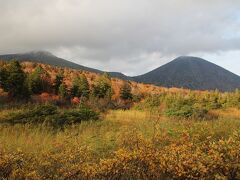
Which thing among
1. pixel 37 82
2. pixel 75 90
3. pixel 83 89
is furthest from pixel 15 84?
pixel 83 89

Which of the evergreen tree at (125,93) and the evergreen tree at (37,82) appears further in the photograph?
the evergreen tree at (125,93)

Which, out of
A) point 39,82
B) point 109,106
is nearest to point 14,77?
point 39,82

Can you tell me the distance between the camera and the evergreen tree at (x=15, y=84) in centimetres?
3083

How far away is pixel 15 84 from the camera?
31000 mm

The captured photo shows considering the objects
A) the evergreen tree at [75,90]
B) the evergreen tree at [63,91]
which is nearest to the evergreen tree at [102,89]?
the evergreen tree at [75,90]

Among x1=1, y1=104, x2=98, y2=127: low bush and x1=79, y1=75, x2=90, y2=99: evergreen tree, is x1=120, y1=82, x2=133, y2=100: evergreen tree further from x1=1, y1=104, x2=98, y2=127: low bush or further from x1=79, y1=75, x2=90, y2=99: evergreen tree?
x1=1, y1=104, x2=98, y2=127: low bush

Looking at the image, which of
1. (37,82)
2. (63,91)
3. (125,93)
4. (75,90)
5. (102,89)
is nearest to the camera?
(63,91)

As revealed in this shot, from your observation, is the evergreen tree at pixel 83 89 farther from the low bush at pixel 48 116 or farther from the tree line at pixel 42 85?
the low bush at pixel 48 116

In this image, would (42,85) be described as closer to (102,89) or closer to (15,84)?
(15,84)

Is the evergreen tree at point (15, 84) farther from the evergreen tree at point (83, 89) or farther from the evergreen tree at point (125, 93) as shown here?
the evergreen tree at point (125, 93)

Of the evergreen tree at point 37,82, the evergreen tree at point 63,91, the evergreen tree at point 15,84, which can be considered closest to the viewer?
the evergreen tree at point 15,84

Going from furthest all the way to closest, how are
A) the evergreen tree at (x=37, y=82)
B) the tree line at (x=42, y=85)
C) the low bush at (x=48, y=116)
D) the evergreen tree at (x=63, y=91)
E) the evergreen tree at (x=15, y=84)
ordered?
1. the evergreen tree at (x=63, y=91)
2. the evergreen tree at (x=37, y=82)
3. the tree line at (x=42, y=85)
4. the evergreen tree at (x=15, y=84)
5. the low bush at (x=48, y=116)

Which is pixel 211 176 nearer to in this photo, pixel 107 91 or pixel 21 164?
pixel 21 164

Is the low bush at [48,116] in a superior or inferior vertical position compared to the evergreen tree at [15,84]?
inferior
